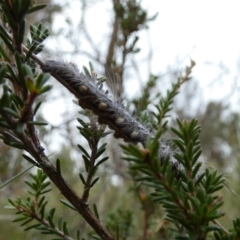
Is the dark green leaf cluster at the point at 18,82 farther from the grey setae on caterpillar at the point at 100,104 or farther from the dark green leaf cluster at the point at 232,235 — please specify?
the dark green leaf cluster at the point at 232,235

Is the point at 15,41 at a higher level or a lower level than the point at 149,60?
lower

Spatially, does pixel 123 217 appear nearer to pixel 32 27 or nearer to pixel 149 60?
pixel 32 27

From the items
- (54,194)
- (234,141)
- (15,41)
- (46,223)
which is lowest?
(46,223)

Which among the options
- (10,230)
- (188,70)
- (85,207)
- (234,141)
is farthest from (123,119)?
(234,141)

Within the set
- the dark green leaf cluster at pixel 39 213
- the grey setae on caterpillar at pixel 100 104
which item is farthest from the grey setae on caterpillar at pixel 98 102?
the dark green leaf cluster at pixel 39 213

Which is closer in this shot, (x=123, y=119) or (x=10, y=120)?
(x=10, y=120)

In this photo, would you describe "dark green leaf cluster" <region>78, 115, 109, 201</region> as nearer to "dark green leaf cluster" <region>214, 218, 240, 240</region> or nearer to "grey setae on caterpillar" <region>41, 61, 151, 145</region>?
"grey setae on caterpillar" <region>41, 61, 151, 145</region>

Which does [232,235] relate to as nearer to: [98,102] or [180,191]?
[180,191]

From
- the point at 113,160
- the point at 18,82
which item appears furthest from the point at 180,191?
the point at 113,160
